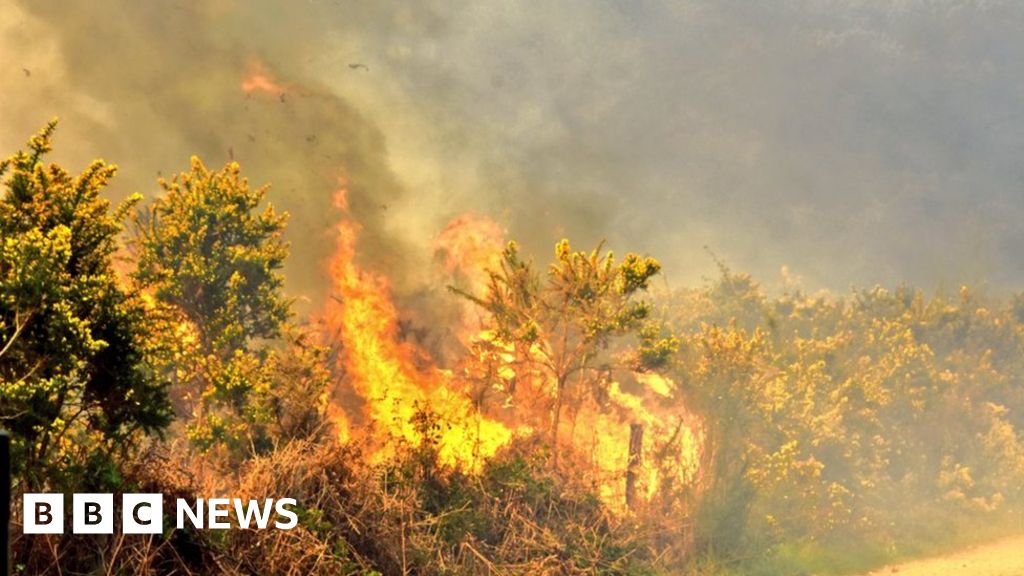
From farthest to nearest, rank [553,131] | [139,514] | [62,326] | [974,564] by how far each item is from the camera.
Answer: [553,131]
[974,564]
[139,514]
[62,326]

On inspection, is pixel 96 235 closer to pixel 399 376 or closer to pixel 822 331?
pixel 399 376

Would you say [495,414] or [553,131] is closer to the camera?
Result: [495,414]

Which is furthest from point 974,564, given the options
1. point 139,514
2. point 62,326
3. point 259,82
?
point 259,82

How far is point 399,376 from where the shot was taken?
1288 inches

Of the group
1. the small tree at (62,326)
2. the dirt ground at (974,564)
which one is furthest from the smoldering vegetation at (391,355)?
the dirt ground at (974,564)

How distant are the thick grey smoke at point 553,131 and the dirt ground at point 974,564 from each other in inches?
1010

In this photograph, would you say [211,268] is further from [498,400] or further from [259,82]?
[259,82]

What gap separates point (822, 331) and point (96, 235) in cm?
5079

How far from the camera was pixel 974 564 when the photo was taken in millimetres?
32938

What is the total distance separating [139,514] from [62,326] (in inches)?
112

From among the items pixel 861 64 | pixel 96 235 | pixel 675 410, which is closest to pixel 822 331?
pixel 675 410

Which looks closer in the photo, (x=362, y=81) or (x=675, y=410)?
(x=675, y=410)

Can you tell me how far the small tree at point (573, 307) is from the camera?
1138 inches

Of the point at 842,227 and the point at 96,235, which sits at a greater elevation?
the point at 842,227
